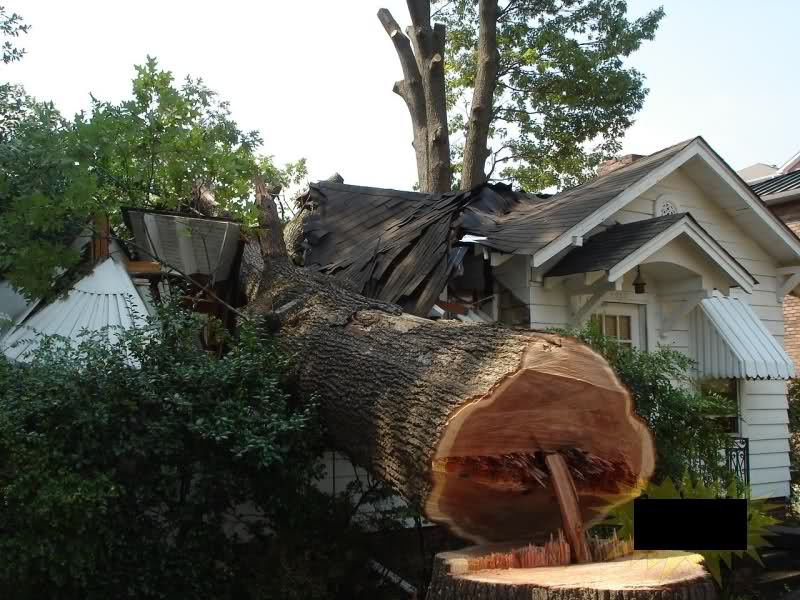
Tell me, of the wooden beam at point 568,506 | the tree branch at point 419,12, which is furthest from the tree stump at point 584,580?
the tree branch at point 419,12

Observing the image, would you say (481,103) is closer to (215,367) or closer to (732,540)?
(215,367)

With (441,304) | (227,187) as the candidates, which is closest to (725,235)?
(441,304)

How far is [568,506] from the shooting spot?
3598mm

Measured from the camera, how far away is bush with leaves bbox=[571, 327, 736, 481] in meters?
6.31

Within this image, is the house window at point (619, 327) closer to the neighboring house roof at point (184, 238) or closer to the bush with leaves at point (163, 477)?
the neighboring house roof at point (184, 238)

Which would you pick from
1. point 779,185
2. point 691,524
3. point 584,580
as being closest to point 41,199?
point 584,580

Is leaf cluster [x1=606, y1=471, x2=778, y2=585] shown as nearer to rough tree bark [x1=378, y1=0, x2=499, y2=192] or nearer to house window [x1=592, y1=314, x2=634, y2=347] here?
house window [x1=592, y1=314, x2=634, y2=347]

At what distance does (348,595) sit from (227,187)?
3.74 meters

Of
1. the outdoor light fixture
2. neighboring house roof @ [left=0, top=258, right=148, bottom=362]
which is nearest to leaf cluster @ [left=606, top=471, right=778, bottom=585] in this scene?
the outdoor light fixture

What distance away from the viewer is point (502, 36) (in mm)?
17406

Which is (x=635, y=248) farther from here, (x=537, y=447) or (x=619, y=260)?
(x=537, y=447)

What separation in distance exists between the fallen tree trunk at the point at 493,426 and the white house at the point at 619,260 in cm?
275

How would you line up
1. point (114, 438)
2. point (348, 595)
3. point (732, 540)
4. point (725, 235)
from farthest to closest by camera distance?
1. point (725, 235)
2. point (348, 595)
3. point (114, 438)
4. point (732, 540)

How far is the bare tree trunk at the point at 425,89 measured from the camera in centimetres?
1445
